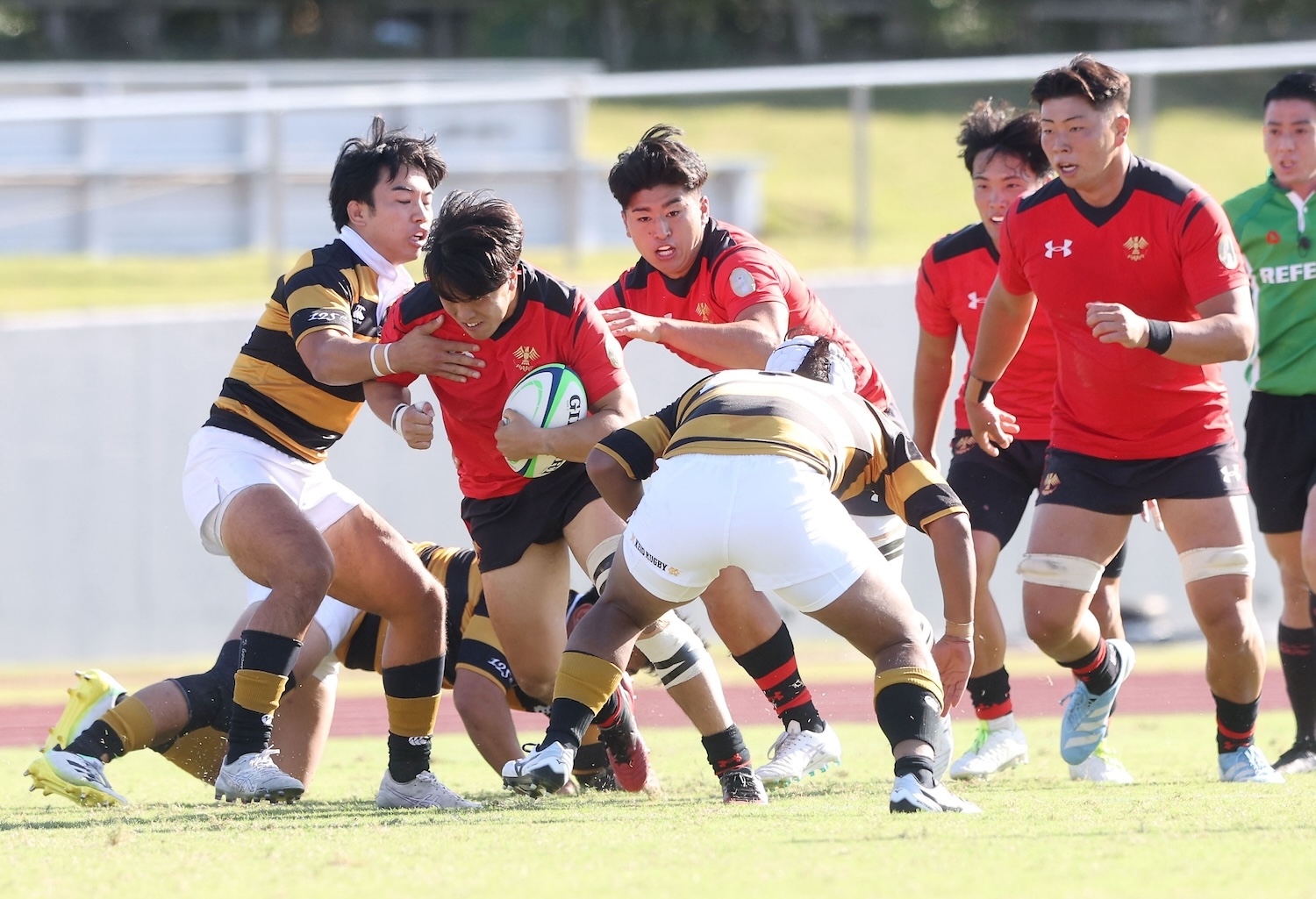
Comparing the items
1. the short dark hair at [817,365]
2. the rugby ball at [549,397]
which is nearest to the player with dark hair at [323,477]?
the rugby ball at [549,397]

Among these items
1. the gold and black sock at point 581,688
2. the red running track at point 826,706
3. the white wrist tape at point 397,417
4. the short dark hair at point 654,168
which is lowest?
the red running track at point 826,706

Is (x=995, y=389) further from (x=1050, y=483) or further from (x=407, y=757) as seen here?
(x=407, y=757)

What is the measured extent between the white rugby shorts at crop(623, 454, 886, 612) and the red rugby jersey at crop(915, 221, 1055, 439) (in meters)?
2.39

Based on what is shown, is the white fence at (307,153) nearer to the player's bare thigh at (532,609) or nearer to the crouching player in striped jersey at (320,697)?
the crouching player in striped jersey at (320,697)

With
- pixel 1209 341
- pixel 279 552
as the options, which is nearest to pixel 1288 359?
pixel 1209 341

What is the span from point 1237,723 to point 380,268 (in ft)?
11.4

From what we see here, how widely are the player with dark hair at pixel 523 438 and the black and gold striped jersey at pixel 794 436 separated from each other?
19.6 inches

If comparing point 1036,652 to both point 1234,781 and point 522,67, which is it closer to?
point 1234,781

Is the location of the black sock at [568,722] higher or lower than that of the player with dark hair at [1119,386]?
lower

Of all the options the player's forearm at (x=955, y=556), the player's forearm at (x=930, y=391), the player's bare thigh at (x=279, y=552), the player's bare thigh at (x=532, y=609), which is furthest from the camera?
the player's forearm at (x=930, y=391)

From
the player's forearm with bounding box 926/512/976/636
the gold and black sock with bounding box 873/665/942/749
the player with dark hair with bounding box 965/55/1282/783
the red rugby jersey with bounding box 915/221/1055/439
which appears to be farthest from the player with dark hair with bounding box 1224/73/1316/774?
the gold and black sock with bounding box 873/665/942/749

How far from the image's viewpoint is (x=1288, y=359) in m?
6.57

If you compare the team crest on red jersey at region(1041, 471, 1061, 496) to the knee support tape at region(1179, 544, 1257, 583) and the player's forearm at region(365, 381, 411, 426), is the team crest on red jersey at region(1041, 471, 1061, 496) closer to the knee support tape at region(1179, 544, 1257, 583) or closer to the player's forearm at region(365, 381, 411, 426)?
the knee support tape at region(1179, 544, 1257, 583)

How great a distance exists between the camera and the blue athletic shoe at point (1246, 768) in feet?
19.0
